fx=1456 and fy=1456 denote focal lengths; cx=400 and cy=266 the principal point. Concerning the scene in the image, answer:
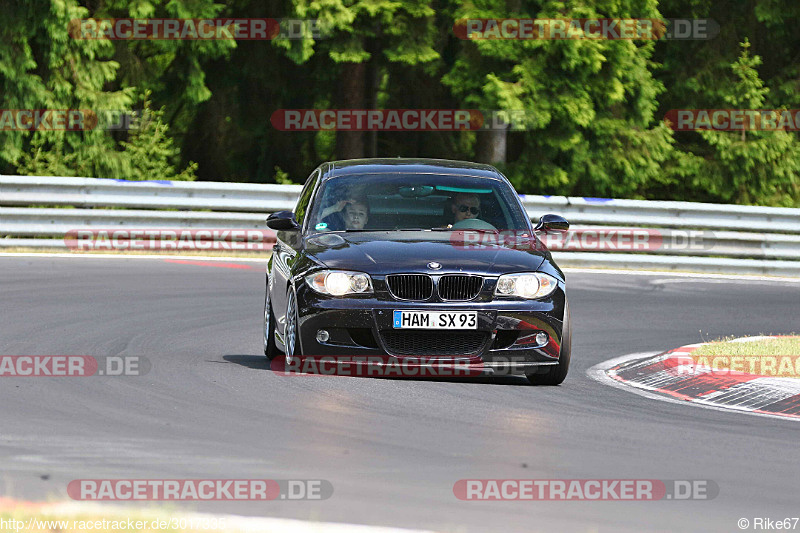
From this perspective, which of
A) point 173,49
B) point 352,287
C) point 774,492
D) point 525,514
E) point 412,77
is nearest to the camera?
point 525,514

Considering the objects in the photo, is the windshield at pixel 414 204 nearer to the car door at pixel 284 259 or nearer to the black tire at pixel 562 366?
the car door at pixel 284 259

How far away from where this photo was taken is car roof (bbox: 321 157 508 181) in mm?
11734

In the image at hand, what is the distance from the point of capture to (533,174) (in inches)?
988

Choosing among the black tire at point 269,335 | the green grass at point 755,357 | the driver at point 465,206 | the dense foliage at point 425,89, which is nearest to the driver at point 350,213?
the driver at point 465,206

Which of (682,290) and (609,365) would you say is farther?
(682,290)

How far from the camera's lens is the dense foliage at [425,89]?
22688 mm

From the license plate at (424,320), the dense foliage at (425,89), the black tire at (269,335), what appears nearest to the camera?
the license plate at (424,320)

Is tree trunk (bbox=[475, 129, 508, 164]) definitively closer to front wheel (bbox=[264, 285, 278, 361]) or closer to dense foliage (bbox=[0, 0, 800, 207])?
dense foliage (bbox=[0, 0, 800, 207])

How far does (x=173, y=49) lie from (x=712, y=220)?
9.07 meters

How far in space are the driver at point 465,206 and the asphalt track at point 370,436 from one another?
4.57 feet

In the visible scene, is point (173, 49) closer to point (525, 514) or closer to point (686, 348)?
point (686, 348)

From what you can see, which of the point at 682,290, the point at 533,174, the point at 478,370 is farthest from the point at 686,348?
the point at 533,174

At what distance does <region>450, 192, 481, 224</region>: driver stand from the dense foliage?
1215 centimetres

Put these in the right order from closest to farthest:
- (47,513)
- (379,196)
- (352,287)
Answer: (47,513) < (352,287) < (379,196)
